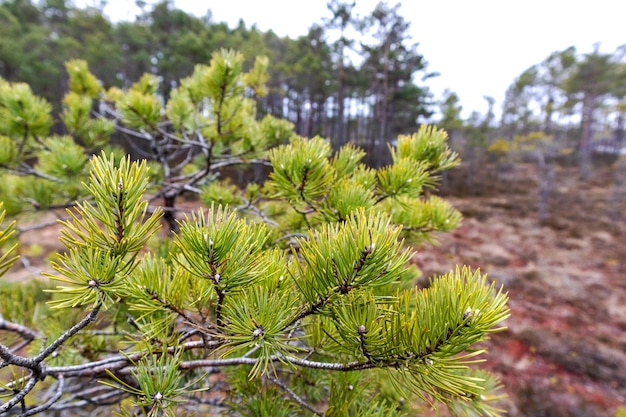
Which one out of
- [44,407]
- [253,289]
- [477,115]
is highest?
[477,115]

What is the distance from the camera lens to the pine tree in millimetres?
553

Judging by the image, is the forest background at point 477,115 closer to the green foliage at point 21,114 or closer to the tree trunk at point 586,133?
the tree trunk at point 586,133

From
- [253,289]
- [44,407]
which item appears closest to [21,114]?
[44,407]

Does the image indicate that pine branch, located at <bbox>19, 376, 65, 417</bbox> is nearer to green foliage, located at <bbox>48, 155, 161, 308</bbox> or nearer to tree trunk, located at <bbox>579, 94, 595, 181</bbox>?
green foliage, located at <bbox>48, 155, 161, 308</bbox>

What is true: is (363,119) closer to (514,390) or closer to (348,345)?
(514,390)

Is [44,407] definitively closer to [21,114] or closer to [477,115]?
[21,114]

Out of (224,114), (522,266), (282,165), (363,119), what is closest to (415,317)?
(282,165)

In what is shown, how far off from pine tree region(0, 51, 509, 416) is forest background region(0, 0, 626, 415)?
9.23 feet

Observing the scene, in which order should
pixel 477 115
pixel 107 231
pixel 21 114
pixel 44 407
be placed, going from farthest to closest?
pixel 477 115 → pixel 21 114 → pixel 44 407 → pixel 107 231

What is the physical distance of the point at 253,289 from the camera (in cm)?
65

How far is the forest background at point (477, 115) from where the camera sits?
5.98 metres

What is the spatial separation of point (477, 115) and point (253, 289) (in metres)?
31.1

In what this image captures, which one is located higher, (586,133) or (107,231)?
(586,133)

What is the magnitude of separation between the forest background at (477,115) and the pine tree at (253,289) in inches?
111
